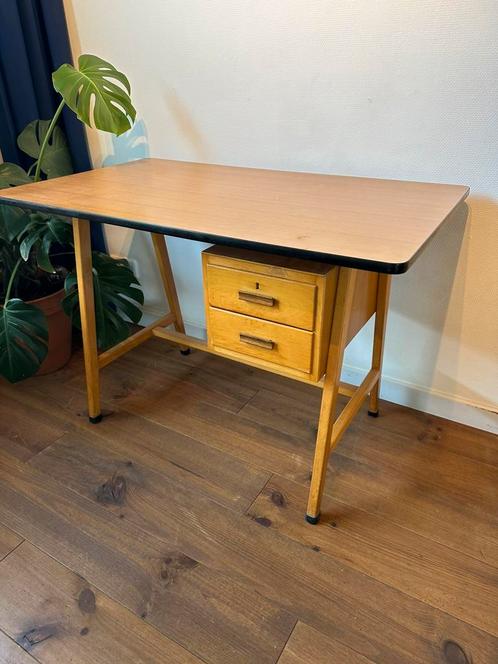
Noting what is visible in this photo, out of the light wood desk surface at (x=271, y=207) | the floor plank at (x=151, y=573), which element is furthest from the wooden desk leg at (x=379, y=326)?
the floor plank at (x=151, y=573)

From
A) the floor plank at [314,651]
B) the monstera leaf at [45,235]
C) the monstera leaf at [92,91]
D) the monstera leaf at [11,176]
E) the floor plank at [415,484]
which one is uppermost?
the monstera leaf at [92,91]

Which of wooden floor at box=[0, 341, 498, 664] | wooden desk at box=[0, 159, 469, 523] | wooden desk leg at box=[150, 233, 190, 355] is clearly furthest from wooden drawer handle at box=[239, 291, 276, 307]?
wooden desk leg at box=[150, 233, 190, 355]

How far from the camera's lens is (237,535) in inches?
50.1

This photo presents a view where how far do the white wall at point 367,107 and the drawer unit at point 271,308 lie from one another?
0.16 m

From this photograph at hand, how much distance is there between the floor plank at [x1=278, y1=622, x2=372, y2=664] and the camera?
1.00m

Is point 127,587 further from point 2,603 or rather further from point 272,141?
point 272,141

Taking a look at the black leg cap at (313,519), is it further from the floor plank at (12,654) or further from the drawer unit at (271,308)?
the floor plank at (12,654)

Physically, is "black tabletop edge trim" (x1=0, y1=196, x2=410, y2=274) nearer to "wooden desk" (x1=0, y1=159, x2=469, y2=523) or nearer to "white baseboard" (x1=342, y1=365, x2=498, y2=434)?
"wooden desk" (x1=0, y1=159, x2=469, y2=523)

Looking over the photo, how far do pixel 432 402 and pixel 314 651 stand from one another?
0.93 m

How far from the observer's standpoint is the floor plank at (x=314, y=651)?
3.28ft

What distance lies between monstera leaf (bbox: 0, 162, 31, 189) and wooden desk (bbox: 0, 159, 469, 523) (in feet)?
1.07

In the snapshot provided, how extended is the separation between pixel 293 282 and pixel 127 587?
84 centimetres

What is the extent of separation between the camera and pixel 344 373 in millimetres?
1805

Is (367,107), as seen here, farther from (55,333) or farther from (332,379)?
(55,333)
